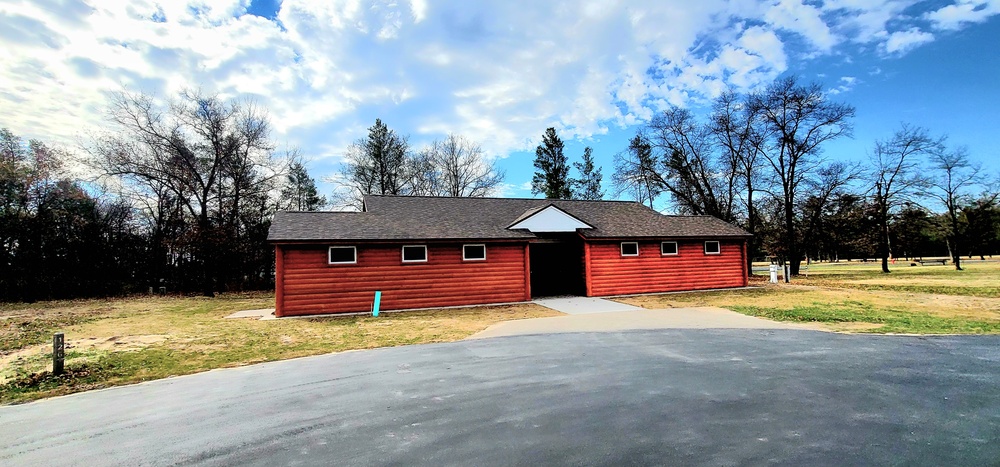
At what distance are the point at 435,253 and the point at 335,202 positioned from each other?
20.0 meters

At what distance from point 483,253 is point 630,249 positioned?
602 centimetres

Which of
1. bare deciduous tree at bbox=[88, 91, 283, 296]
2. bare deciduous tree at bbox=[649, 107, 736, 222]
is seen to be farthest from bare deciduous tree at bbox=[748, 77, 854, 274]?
bare deciduous tree at bbox=[88, 91, 283, 296]

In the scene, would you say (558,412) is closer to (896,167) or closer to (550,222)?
(550,222)

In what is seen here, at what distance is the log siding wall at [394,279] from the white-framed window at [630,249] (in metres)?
4.19

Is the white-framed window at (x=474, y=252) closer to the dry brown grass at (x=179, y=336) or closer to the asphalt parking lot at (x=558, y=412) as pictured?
the dry brown grass at (x=179, y=336)

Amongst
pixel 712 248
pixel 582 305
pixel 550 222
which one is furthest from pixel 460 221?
pixel 712 248

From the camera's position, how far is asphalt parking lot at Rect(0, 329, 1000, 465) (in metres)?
3.12

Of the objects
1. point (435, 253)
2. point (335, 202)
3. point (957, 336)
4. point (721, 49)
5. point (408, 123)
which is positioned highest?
point (408, 123)

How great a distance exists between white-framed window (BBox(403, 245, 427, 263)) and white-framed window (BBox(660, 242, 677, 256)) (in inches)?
374

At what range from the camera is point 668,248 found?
56.9ft

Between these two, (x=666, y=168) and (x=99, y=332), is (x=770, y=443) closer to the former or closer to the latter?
(x=99, y=332)

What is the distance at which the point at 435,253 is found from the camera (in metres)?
14.3

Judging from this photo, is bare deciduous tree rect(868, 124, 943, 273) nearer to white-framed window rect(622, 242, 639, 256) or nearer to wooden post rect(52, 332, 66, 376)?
white-framed window rect(622, 242, 639, 256)

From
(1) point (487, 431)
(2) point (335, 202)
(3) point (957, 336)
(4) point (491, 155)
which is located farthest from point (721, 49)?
(2) point (335, 202)
